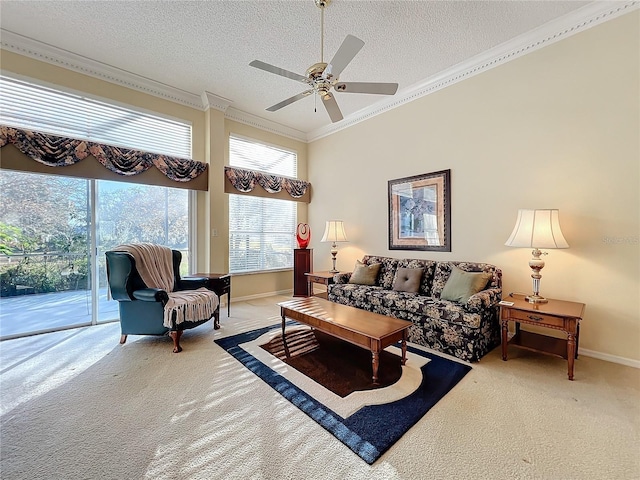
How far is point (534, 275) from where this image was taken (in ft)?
8.98

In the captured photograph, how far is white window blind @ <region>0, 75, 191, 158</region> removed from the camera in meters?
3.17

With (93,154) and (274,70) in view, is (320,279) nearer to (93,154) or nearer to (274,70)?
(274,70)

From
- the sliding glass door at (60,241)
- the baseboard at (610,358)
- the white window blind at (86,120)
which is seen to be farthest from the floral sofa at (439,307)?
the white window blind at (86,120)

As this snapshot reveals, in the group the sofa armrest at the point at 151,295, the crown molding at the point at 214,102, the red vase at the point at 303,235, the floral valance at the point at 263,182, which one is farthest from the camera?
the red vase at the point at 303,235

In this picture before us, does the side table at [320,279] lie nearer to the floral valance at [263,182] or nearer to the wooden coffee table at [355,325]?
the wooden coffee table at [355,325]

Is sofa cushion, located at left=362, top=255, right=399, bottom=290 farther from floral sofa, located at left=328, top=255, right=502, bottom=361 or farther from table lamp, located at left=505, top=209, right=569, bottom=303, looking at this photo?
table lamp, located at left=505, top=209, right=569, bottom=303

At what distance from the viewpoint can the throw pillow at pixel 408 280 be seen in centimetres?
358

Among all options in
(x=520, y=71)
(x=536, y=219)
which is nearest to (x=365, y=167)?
(x=520, y=71)

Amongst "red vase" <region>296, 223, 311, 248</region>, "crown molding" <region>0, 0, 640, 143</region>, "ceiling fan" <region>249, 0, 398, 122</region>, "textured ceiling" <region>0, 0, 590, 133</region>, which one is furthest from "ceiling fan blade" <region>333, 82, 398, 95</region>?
"red vase" <region>296, 223, 311, 248</region>

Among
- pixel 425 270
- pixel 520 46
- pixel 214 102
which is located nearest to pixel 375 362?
pixel 425 270

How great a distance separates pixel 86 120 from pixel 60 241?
1594 mm

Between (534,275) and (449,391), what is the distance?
1.51 meters

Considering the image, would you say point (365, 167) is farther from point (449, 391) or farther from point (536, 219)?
point (449, 391)

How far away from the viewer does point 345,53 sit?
82.4 inches
